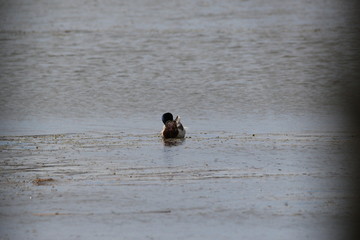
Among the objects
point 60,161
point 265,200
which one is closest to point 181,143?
point 60,161

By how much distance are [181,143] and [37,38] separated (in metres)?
14.6

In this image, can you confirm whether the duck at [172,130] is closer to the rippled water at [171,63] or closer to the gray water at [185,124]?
the gray water at [185,124]

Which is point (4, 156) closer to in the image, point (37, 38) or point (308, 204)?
point (308, 204)

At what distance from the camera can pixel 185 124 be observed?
1346cm

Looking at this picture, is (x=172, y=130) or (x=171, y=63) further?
(x=171, y=63)

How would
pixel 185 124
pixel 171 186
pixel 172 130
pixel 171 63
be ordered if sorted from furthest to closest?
pixel 171 63
pixel 185 124
pixel 172 130
pixel 171 186

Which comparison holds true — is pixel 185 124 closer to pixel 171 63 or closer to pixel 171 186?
pixel 171 186

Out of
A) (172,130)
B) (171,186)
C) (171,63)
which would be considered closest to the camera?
(171,186)

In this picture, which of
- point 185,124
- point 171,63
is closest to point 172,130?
point 185,124

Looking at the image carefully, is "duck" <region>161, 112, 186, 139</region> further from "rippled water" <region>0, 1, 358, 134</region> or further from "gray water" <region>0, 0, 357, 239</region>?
"rippled water" <region>0, 1, 358, 134</region>

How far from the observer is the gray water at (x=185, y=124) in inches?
243

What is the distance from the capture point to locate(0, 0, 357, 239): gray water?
618cm

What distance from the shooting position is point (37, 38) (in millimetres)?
25281

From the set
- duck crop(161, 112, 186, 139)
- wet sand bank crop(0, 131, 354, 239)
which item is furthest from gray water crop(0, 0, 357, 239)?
duck crop(161, 112, 186, 139)
